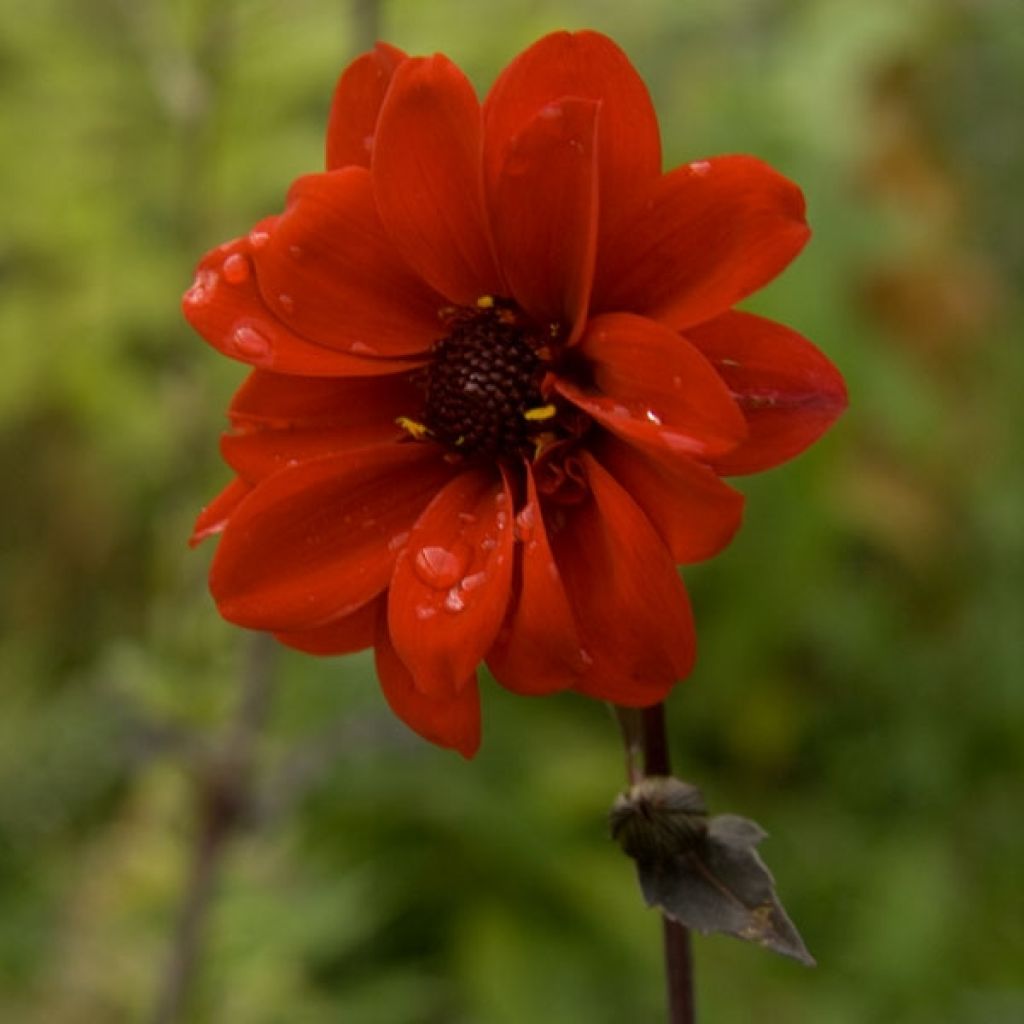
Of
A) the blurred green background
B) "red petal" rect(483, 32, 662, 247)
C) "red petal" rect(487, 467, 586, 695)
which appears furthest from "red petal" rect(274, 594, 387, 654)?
the blurred green background

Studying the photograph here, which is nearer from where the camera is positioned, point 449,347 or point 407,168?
point 407,168

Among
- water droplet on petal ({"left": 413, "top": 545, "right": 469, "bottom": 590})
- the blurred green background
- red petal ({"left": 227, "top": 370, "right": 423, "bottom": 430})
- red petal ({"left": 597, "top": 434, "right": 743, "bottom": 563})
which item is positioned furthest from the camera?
the blurred green background

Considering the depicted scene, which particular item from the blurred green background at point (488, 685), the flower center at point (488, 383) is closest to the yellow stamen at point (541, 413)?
the flower center at point (488, 383)

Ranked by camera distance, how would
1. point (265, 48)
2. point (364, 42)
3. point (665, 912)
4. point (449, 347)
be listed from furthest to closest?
point (265, 48)
point (364, 42)
point (449, 347)
point (665, 912)

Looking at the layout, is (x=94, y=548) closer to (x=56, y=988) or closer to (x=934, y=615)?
(x=56, y=988)

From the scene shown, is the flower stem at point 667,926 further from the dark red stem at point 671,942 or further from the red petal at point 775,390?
the red petal at point 775,390

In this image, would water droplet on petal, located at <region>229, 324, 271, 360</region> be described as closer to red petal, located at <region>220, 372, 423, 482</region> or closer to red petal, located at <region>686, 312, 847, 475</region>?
red petal, located at <region>220, 372, 423, 482</region>

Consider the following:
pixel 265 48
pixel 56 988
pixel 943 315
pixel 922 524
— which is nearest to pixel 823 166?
pixel 943 315
